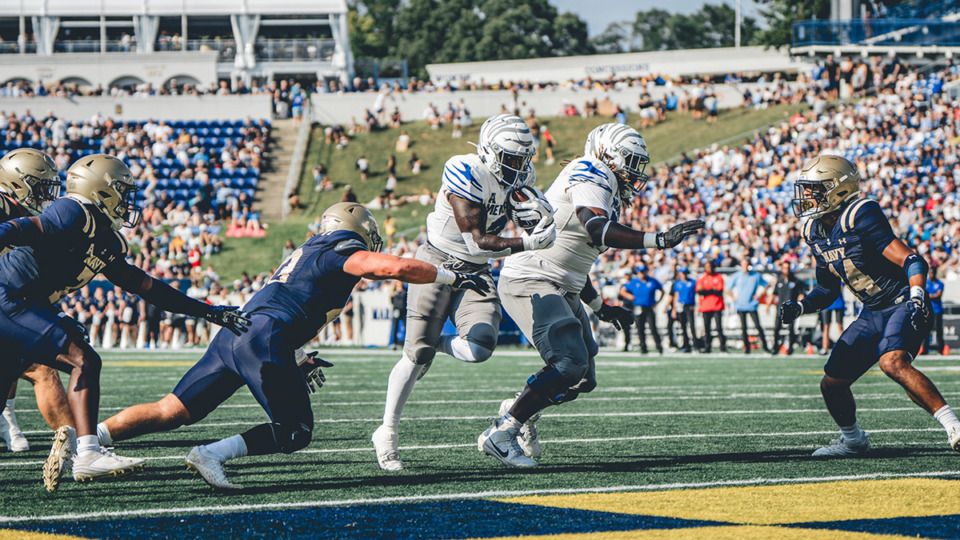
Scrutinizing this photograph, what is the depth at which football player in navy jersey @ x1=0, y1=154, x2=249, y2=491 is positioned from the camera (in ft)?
16.8

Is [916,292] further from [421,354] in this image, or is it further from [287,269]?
[287,269]

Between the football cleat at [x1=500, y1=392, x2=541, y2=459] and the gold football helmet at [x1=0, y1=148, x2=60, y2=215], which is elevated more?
the gold football helmet at [x1=0, y1=148, x2=60, y2=215]

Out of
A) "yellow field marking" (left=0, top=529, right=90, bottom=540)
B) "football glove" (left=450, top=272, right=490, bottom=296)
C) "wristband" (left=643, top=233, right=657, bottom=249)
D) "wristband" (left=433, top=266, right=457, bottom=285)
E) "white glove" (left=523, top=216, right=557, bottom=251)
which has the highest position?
"white glove" (left=523, top=216, right=557, bottom=251)

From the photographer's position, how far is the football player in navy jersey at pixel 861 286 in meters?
6.07

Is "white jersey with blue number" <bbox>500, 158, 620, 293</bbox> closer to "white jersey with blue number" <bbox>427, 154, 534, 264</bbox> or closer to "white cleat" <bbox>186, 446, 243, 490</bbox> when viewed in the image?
"white jersey with blue number" <bbox>427, 154, 534, 264</bbox>

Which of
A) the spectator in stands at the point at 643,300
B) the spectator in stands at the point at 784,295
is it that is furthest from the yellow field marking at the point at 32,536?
the spectator in stands at the point at 643,300

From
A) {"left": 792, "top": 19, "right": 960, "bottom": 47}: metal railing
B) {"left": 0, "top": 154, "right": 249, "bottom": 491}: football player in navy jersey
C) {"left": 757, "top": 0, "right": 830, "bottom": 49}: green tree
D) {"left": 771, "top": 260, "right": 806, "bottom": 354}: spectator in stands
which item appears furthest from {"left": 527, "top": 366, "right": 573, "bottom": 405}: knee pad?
{"left": 757, "top": 0, "right": 830, "bottom": 49}: green tree

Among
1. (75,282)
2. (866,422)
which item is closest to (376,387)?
(866,422)

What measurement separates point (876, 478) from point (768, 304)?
14385 millimetres

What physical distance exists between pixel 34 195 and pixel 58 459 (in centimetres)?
186

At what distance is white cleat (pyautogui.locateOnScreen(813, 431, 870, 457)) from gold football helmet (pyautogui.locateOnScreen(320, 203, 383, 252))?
2.79m

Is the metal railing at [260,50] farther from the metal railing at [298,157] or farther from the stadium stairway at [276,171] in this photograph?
the stadium stairway at [276,171]

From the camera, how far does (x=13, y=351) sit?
530 centimetres

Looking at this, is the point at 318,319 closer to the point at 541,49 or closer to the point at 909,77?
the point at 909,77
